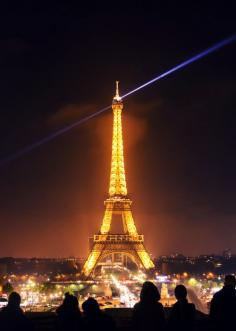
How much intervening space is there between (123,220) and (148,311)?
55080 millimetres

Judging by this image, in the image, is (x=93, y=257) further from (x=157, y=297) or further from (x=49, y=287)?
(x=157, y=297)

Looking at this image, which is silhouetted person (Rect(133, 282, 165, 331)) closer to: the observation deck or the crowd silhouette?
the crowd silhouette

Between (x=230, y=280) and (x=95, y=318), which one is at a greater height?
(x=230, y=280)

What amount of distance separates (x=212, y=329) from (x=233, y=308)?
0.63 m

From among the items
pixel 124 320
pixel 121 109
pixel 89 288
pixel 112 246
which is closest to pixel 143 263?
pixel 112 246

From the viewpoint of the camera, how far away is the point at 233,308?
7582 millimetres

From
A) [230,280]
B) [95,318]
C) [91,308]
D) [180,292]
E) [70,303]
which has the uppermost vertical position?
[230,280]

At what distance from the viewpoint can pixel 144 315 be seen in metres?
7.23

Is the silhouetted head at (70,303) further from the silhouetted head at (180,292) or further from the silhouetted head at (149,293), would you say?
the silhouetted head at (180,292)

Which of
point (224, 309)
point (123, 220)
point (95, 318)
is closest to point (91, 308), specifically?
point (95, 318)

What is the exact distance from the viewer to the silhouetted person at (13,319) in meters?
6.99

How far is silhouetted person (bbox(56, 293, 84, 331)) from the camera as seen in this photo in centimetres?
723

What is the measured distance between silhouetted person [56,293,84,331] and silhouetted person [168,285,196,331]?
1.17 m

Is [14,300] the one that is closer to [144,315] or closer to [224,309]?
[144,315]
